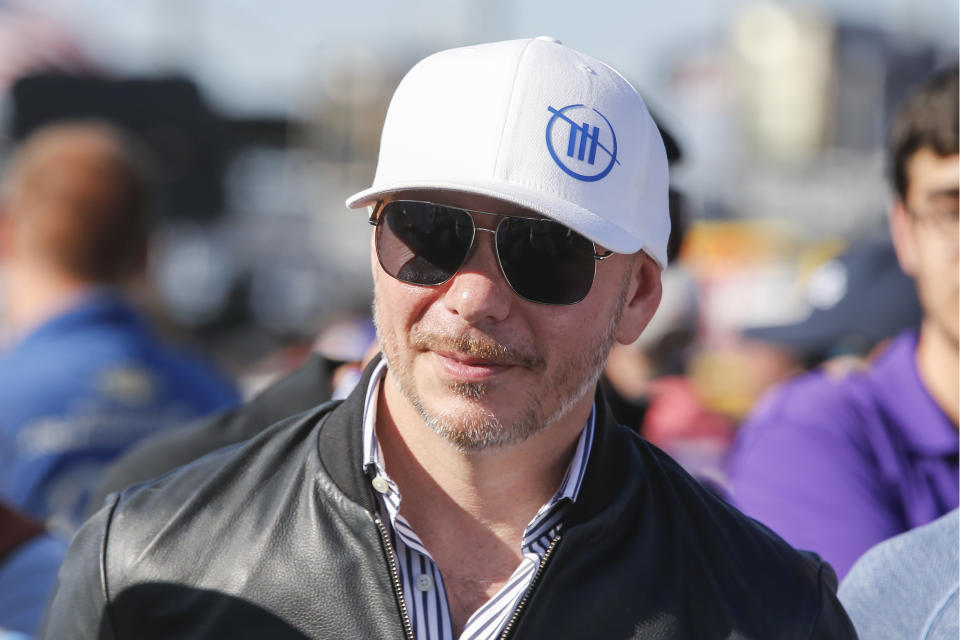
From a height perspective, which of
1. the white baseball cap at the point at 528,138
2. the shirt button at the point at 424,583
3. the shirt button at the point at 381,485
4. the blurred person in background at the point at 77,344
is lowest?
the blurred person in background at the point at 77,344

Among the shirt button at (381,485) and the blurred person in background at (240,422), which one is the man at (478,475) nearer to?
the shirt button at (381,485)

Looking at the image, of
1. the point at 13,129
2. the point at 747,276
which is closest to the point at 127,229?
the point at 13,129

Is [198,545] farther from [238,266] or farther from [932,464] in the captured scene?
[238,266]

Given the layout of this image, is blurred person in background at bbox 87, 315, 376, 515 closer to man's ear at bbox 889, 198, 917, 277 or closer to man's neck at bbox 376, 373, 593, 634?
man's neck at bbox 376, 373, 593, 634

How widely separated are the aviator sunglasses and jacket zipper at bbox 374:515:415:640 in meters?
0.41

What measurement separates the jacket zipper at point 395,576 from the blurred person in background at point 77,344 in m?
2.06

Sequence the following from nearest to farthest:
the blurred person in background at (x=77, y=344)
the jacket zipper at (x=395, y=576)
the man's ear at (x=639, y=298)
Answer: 1. the jacket zipper at (x=395, y=576)
2. the man's ear at (x=639, y=298)
3. the blurred person in background at (x=77, y=344)

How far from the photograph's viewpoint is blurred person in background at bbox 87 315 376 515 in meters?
2.46

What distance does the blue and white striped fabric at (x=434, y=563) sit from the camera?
184 centimetres

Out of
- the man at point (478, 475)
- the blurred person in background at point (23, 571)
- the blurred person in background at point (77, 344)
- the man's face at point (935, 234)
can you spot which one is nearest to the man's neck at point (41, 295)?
the blurred person in background at point (77, 344)

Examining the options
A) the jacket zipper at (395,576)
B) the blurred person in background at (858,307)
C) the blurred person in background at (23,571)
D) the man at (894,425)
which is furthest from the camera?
the blurred person in background at (858,307)

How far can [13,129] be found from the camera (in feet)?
32.6

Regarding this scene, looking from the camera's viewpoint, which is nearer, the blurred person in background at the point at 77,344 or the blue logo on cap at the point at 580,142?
the blue logo on cap at the point at 580,142

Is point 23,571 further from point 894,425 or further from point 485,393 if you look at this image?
point 894,425
